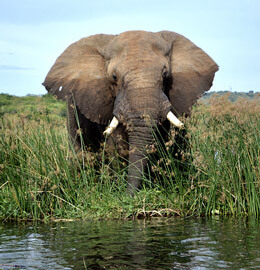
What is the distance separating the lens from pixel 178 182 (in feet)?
27.7

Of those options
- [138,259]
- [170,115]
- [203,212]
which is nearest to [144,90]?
[170,115]

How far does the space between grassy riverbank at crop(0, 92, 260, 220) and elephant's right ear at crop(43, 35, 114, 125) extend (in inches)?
52.9

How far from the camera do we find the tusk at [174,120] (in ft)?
30.2

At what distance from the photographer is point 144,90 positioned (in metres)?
9.27

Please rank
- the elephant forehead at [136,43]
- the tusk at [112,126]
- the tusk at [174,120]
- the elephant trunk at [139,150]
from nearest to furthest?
the elephant trunk at [139,150], the tusk at [174,120], the tusk at [112,126], the elephant forehead at [136,43]

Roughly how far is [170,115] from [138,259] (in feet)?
13.4

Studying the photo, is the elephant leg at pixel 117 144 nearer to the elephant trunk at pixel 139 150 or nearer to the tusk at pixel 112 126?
the tusk at pixel 112 126

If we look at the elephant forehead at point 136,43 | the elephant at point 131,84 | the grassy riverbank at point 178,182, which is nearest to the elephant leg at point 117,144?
the elephant at point 131,84

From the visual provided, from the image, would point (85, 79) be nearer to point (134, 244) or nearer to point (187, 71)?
point (187, 71)

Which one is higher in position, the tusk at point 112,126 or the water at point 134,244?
the tusk at point 112,126

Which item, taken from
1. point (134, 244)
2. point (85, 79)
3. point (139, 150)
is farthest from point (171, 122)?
point (134, 244)

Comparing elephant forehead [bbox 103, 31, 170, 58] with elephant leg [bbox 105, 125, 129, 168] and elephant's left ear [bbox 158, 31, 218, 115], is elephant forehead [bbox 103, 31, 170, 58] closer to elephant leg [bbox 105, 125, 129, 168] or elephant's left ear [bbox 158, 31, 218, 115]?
elephant's left ear [bbox 158, 31, 218, 115]

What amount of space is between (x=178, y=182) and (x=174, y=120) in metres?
1.25

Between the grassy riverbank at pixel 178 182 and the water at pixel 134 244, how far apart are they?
40 centimetres
